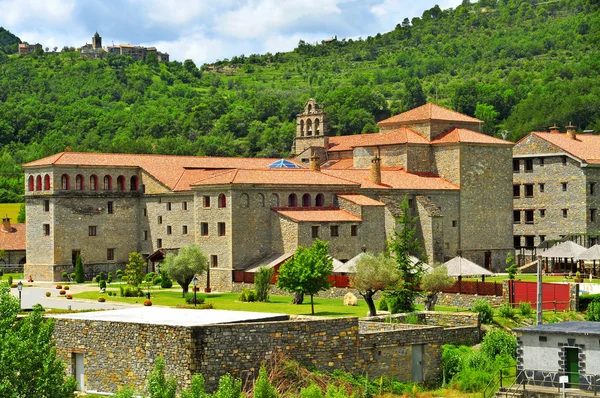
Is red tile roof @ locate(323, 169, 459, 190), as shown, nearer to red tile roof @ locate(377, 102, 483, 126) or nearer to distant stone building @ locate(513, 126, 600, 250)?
red tile roof @ locate(377, 102, 483, 126)

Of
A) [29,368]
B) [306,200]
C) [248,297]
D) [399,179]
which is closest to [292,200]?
[306,200]

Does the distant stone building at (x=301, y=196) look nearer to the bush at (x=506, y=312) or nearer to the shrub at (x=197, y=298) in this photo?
the shrub at (x=197, y=298)

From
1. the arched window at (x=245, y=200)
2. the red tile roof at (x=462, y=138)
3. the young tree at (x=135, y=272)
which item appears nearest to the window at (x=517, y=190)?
the red tile roof at (x=462, y=138)

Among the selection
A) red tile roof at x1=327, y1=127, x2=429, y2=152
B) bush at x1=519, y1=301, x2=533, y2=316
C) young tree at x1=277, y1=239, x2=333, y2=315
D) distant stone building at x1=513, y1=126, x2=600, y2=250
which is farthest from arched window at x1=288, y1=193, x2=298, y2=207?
distant stone building at x1=513, y1=126, x2=600, y2=250

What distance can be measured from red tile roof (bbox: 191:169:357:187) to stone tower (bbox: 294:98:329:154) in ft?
82.8

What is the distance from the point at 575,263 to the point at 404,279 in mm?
23605

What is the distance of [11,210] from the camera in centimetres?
11381

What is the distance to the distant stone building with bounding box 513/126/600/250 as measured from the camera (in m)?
81.9

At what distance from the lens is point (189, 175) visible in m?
79.2

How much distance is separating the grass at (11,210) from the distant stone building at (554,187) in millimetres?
49941

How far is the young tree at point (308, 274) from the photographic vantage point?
54.3 m

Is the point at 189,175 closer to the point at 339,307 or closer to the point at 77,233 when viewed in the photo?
the point at 77,233

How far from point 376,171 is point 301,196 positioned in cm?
673

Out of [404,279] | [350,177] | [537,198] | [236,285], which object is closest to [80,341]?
[404,279]
